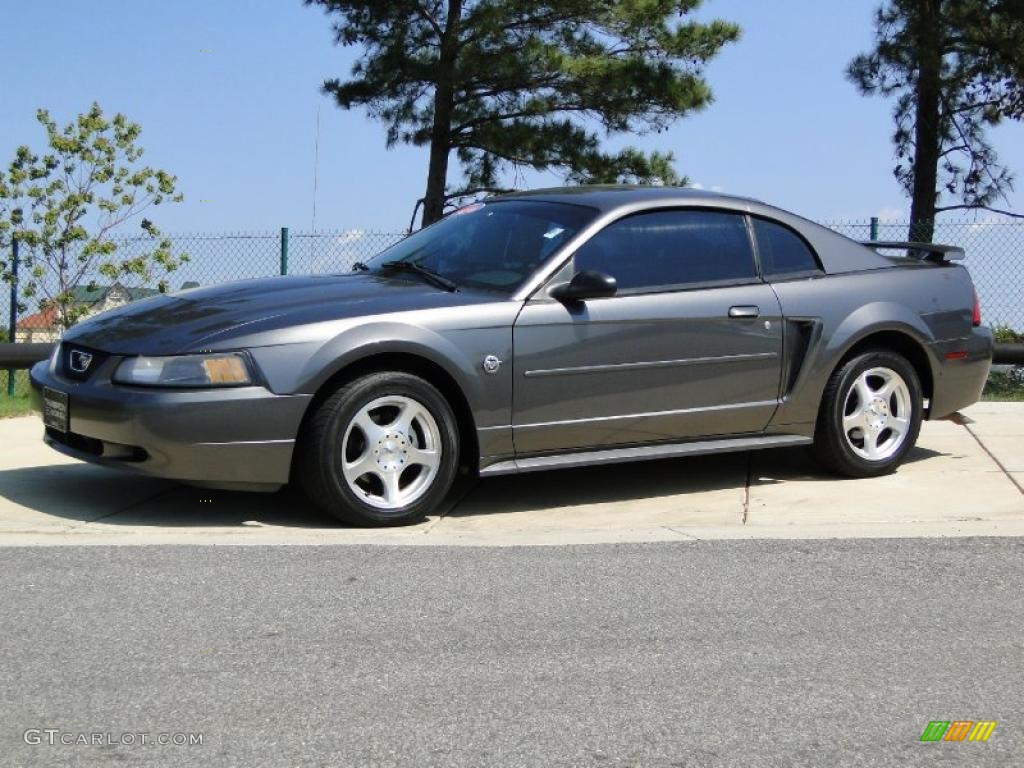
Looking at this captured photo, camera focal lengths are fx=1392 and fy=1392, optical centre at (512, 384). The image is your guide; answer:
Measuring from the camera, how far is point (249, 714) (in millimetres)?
3721

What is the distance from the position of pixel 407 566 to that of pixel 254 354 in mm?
1158

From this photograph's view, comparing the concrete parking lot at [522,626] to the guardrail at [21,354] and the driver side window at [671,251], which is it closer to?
the driver side window at [671,251]

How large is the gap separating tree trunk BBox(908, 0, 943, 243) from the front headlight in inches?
545

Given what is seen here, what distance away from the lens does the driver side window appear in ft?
22.0

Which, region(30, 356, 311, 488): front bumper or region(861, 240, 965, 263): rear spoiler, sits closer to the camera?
region(30, 356, 311, 488): front bumper

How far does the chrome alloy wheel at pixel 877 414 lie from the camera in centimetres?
734

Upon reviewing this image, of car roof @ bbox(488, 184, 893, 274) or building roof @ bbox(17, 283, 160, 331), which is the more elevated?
car roof @ bbox(488, 184, 893, 274)

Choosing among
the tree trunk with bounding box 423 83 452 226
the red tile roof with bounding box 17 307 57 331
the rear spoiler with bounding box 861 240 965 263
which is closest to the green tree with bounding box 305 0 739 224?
the tree trunk with bounding box 423 83 452 226

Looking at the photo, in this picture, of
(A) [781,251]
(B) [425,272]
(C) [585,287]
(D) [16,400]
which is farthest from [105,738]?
(D) [16,400]

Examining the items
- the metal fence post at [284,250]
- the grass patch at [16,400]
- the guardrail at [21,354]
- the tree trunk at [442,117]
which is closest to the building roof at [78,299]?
the grass patch at [16,400]

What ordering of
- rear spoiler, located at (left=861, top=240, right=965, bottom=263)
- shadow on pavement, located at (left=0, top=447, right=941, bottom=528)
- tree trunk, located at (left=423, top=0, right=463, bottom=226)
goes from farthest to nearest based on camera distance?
1. tree trunk, located at (left=423, top=0, right=463, bottom=226)
2. rear spoiler, located at (left=861, top=240, right=965, bottom=263)
3. shadow on pavement, located at (left=0, top=447, right=941, bottom=528)

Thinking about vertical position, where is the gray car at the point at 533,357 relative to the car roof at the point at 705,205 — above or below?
below

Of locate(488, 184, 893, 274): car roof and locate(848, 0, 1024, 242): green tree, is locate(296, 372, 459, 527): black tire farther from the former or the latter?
locate(848, 0, 1024, 242): green tree

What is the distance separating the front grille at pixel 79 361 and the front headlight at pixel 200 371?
1.14 ft
